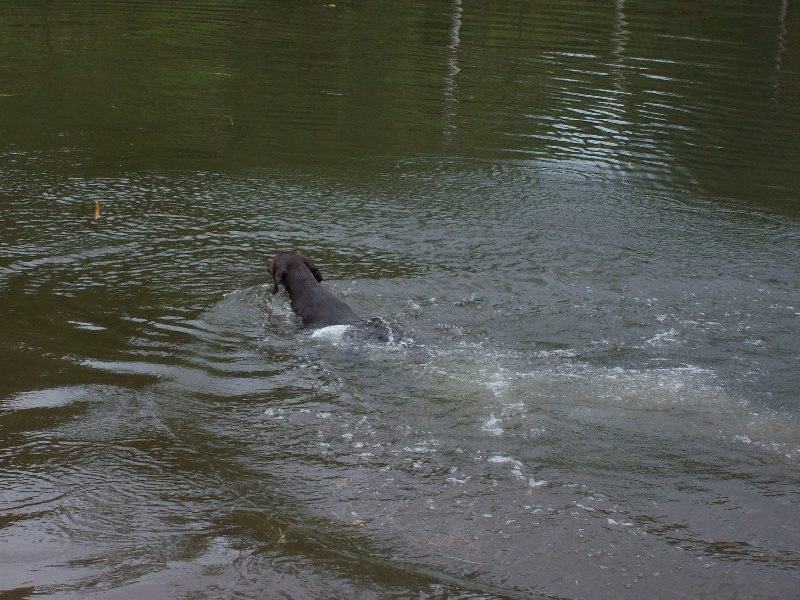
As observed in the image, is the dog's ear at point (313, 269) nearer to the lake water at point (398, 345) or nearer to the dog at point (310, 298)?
the dog at point (310, 298)

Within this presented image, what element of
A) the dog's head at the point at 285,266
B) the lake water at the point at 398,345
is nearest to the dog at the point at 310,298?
the dog's head at the point at 285,266

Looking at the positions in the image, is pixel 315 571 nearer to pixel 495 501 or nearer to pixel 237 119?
pixel 495 501

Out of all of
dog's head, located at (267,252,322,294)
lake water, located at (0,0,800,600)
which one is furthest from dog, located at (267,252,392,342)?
lake water, located at (0,0,800,600)

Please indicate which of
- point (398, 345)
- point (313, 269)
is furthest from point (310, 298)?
point (398, 345)

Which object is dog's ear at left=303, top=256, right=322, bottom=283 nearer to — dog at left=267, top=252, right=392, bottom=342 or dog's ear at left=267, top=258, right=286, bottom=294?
dog at left=267, top=252, right=392, bottom=342

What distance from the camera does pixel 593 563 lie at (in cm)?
486

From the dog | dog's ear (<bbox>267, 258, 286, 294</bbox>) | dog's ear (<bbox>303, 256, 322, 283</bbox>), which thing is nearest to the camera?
the dog

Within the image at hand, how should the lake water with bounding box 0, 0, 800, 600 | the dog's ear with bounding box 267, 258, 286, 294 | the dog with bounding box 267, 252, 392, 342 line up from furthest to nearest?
the dog's ear with bounding box 267, 258, 286, 294
the dog with bounding box 267, 252, 392, 342
the lake water with bounding box 0, 0, 800, 600

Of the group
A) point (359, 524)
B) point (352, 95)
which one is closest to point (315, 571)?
point (359, 524)

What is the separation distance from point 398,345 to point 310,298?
40.6 inches

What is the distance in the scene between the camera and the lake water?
494 centimetres

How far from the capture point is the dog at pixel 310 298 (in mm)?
7641

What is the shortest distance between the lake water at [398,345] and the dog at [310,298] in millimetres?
191

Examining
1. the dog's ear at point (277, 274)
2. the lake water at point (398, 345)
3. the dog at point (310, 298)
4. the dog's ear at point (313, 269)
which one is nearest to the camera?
the lake water at point (398, 345)
